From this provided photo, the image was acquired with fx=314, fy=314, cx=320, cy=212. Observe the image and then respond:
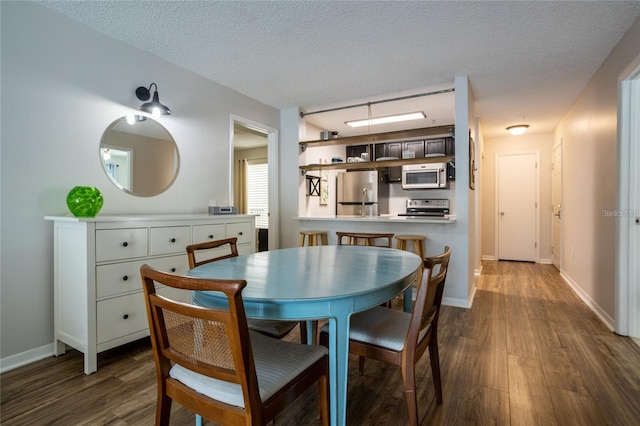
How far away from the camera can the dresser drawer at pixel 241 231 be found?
3.01m

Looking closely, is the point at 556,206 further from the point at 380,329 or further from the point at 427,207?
the point at 380,329

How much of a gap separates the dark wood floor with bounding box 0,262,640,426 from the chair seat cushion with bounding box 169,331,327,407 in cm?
54

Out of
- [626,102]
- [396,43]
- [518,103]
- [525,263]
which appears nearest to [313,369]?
[396,43]

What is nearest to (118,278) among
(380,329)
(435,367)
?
(380,329)

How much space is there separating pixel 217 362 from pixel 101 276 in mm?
1514

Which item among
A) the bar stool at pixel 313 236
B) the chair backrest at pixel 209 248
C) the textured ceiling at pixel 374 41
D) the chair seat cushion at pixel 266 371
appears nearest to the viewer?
the chair seat cushion at pixel 266 371

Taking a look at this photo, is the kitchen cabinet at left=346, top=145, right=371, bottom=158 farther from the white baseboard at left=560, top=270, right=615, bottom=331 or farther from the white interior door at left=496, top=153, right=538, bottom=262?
the white baseboard at left=560, top=270, right=615, bottom=331

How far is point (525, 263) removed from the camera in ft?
18.9

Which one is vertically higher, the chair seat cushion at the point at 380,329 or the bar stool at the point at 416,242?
the bar stool at the point at 416,242

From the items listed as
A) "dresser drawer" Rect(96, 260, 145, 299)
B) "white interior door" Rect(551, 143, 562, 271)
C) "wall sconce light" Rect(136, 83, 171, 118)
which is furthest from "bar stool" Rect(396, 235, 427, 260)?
"white interior door" Rect(551, 143, 562, 271)

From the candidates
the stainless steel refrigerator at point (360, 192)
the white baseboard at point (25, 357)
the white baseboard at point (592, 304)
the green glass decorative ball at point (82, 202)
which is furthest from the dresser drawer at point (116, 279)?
the stainless steel refrigerator at point (360, 192)

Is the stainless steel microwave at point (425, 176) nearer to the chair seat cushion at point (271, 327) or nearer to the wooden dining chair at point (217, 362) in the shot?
the chair seat cushion at point (271, 327)

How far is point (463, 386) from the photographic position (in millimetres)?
1816

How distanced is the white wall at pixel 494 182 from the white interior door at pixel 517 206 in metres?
0.10
